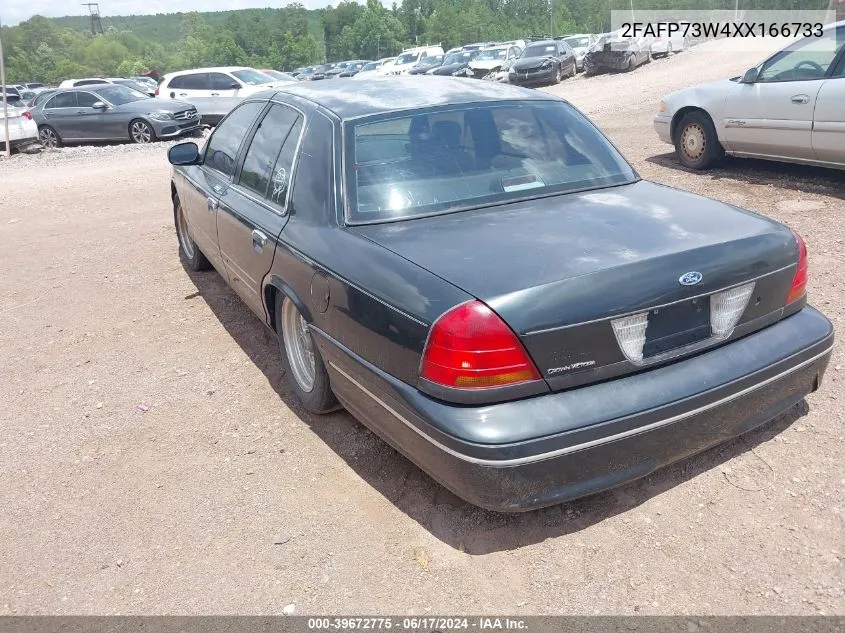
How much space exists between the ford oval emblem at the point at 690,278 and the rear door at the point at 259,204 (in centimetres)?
194

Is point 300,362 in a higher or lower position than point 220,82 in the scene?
lower

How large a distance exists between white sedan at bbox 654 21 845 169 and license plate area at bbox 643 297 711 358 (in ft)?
16.6

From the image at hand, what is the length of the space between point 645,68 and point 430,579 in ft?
84.0

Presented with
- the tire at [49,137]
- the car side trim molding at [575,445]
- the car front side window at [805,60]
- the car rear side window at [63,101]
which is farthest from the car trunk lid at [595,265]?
the tire at [49,137]

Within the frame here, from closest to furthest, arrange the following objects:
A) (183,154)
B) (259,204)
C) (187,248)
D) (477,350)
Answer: (477,350)
(259,204)
(183,154)
(187,248)

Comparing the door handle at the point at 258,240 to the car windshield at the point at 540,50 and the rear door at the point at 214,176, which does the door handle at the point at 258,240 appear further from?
the car windshield at the point at 540,50

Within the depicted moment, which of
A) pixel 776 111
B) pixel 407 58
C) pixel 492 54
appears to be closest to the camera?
pixel 776 111

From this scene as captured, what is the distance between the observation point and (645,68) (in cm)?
2525

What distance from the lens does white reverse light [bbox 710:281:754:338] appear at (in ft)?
9.27

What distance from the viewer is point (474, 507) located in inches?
122

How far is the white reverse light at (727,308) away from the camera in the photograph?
2826mm

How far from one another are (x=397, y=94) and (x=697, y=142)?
5.60 meters

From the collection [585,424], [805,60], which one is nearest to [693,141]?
[805,60]

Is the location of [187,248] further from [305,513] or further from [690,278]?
[690,278]
